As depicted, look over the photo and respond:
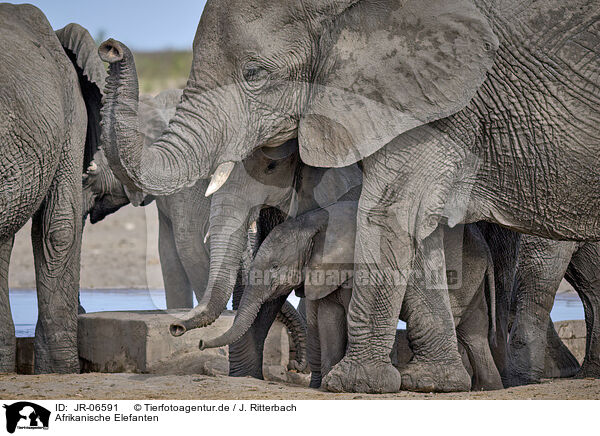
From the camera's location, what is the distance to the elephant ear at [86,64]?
586cm

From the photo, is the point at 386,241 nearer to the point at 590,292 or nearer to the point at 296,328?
the point at 296,328

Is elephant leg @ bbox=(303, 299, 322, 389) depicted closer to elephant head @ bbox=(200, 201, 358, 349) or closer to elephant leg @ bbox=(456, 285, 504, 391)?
elephant head @ bbox=(200, 201, 358, 349)

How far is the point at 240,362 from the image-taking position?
17.1 ft

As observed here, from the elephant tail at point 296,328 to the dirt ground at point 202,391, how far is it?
979 mm

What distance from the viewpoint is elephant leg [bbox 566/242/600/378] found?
19.1 ft

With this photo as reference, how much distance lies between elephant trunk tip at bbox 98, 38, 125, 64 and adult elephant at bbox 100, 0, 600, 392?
44cm

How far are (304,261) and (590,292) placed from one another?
188cm

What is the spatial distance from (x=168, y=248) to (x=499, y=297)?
8.65 ft

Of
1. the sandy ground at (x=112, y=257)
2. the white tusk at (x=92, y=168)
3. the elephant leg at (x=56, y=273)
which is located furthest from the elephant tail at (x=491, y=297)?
the sandy ground at (x=112, y=257)

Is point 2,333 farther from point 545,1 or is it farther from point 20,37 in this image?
point 545,1

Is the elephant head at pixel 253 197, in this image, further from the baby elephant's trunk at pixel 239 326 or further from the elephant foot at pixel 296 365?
the elephant foot at pixel 296 365

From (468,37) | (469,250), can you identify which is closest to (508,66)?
(468,37)

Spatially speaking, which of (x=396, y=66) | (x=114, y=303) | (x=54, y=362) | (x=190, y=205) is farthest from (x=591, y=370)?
(x=114, y=303)

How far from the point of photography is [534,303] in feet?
18.2
